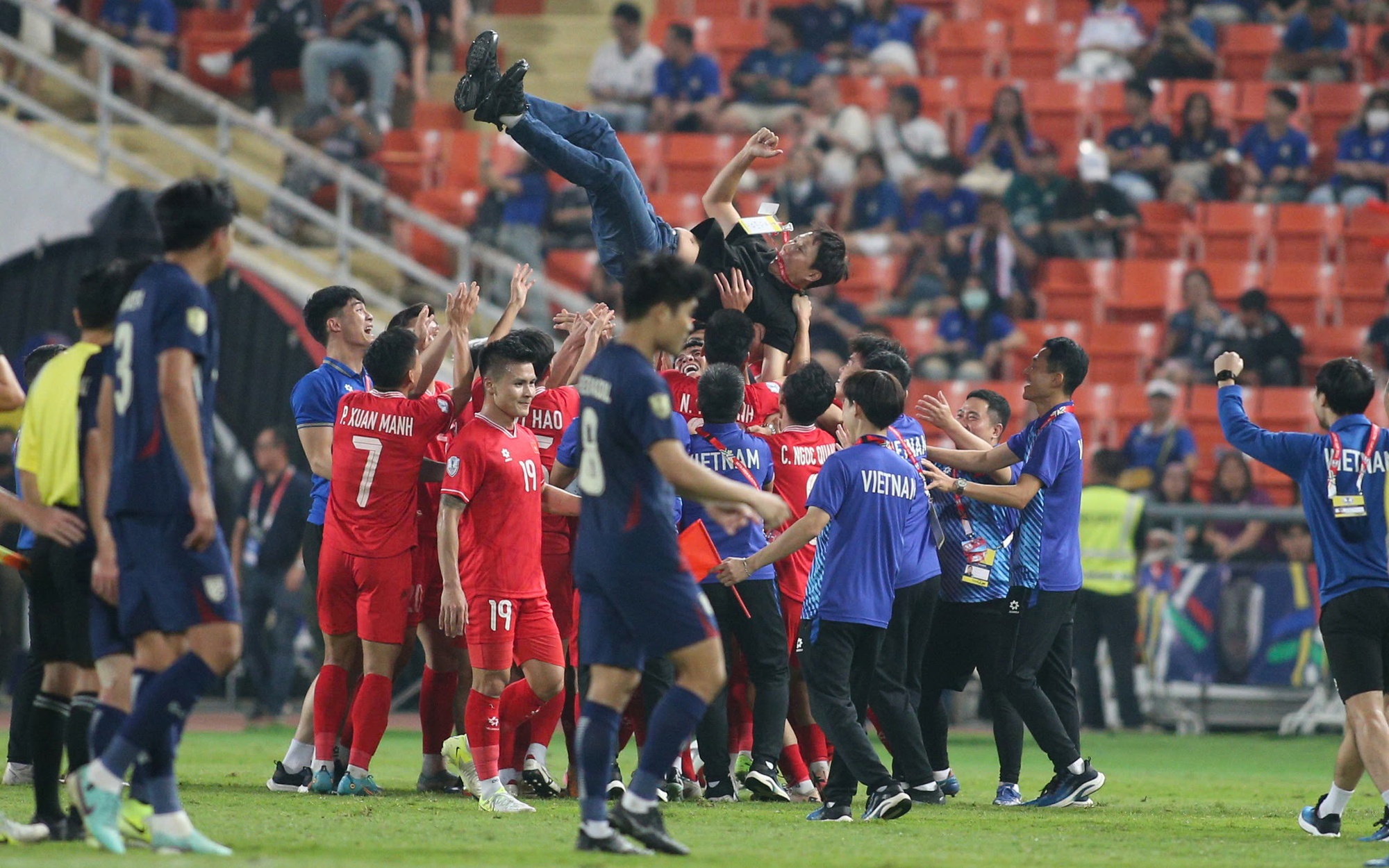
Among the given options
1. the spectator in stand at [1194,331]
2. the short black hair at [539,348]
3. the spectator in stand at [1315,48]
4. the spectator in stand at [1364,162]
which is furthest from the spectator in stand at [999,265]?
the short black hair at [539,348]

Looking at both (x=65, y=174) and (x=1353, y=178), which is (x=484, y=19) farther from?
(x=1353, y=178)

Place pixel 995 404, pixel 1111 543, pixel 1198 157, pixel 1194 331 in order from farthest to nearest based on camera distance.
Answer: pixel 1198 157 < pixel 1194 331 < pixel 1111 543 < pixel 995 404

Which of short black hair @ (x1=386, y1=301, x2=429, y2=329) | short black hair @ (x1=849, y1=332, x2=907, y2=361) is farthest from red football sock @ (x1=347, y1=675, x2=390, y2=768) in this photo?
short black hair @ (x1=849, y1=332, x2=907, y2=361)

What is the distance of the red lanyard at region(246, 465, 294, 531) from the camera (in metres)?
13.7

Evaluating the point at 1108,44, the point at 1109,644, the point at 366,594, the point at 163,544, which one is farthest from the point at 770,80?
the point at 163,544

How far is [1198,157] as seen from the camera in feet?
60.7

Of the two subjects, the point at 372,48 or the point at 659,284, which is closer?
the point at 659,284

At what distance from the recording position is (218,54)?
1867 cm

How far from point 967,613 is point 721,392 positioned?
202 centimetres

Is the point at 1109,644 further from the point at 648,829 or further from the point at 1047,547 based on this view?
the point at 648,829

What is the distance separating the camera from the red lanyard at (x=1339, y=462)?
764cm

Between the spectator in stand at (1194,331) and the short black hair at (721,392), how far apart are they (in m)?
9.00

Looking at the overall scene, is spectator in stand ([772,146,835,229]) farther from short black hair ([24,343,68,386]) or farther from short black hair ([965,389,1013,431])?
short black hair ([24,343,68,386])

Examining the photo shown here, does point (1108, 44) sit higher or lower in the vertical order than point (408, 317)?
higher
